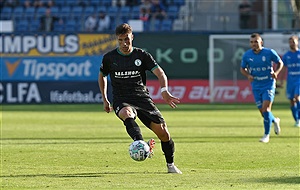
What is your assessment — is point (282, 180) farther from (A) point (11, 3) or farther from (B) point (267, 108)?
(A) point (11, 3)

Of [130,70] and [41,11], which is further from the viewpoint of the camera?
[41,11]

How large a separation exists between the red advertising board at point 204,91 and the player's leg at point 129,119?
77.1 feet

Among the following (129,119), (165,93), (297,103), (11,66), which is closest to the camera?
(165,93)

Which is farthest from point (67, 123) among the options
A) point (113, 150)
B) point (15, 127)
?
point (113, 150)

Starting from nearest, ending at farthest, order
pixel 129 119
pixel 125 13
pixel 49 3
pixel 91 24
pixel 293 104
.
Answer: pixel 129 119 → pixel 293 104 → pixel 91 24 → pixel 125 13 → pixel 49 3

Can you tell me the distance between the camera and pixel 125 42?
39.7 ft

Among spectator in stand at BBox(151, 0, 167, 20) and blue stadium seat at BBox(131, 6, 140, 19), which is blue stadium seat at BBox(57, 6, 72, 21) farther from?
spectator in stand at BBox(151, 0, 167, 20)

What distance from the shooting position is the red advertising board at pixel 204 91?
35834 mm

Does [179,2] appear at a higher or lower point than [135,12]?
higher

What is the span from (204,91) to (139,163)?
22131 mm

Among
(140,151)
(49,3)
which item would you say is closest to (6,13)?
(49,3)

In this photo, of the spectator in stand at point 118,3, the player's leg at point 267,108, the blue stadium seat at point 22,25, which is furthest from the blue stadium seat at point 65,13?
the player's leg at point 267,108

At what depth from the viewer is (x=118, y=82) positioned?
1245 centimetres

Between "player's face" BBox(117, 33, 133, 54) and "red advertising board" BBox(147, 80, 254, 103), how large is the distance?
Answer: 23.4 m
